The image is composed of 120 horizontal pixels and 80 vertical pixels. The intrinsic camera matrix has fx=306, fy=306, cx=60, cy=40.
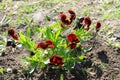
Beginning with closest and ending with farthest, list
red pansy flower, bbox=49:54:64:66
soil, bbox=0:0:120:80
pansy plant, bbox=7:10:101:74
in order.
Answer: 1. red pansy flower, bbox=49:54:64:66
2. pansy plant, bbox=7:10:101:74
3. soil, bbox=0:0:120:80

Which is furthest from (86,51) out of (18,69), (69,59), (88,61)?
(18,69)

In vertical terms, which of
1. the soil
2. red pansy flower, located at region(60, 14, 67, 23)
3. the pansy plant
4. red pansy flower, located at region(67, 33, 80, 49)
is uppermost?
red pansy flower, located at region(60, 14, 67, 23)

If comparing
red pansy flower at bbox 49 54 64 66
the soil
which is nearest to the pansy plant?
red pansy flower at bbox 49 54 64 66

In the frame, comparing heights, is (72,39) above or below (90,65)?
above

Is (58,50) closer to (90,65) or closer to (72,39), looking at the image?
(72,39)

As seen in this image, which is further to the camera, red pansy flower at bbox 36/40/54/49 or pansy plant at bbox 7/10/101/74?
pansy plant at bbox 7/10/101/74

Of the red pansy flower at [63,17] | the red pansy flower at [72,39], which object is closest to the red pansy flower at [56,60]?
the red pansy flower at [72,39]

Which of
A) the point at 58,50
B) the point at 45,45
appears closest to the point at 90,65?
the point at 58,50

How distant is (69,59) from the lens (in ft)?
11.7

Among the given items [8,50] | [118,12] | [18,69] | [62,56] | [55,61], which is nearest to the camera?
[55,61]

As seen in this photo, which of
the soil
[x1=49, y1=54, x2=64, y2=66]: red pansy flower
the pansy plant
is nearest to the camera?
[x1=49, y1=54, x2=64, y2=66]: red pansy flower

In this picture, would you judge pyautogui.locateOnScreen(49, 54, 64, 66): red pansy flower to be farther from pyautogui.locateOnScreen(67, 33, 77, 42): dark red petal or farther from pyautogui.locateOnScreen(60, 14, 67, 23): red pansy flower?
pyautogui.locateOnScreen(60, 14, 67, 23): red pansy flower

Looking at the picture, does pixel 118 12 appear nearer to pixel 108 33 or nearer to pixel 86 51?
pixel 108 33

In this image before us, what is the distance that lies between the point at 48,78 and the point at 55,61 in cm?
42
